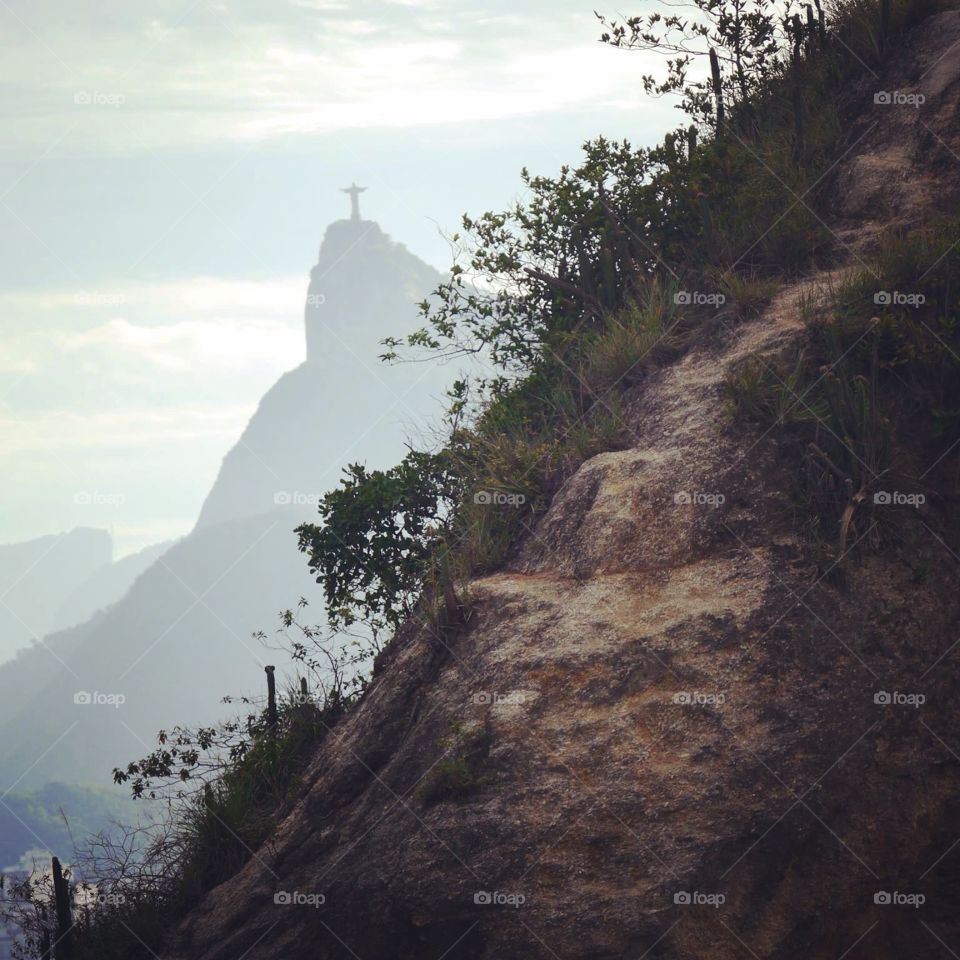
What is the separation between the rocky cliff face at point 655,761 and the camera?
730cm

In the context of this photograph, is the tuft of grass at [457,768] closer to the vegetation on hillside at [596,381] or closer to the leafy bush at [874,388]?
the vegetation on hillside at [596,381]

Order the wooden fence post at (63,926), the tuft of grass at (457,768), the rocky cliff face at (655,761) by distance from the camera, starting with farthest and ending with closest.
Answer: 1. the wooden fence post at (63,926)
2. the tuft of grass at (457,768)
3. the rocky cliff face at (655,761)

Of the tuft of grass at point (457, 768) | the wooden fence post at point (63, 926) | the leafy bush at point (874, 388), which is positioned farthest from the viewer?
the wooden fence post at point (63, 926)

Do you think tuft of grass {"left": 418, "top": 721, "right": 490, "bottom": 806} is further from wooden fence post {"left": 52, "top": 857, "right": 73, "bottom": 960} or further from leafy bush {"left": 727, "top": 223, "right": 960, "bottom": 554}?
wooden fence post {"left": 52, "top": 857, "right": 73, "bottom": 960}

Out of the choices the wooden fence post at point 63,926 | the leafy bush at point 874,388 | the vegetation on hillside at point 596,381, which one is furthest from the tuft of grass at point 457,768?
the wooden fence post at point 63,926

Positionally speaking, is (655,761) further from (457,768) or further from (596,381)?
(596,381)

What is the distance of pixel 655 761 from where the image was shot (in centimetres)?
772

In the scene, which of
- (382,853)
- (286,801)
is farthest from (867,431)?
(286,801)

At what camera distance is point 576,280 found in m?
13.5

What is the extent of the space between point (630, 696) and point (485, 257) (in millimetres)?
7530

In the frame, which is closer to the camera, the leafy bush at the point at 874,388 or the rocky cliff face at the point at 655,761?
the rocky cliff face at the point at 655,761

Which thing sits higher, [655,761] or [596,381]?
[596,381]

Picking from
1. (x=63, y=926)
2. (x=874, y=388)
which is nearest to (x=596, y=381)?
(x=874, y=388)

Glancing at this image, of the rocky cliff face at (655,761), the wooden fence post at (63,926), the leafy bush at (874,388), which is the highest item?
the leafy bush at (874,388)
